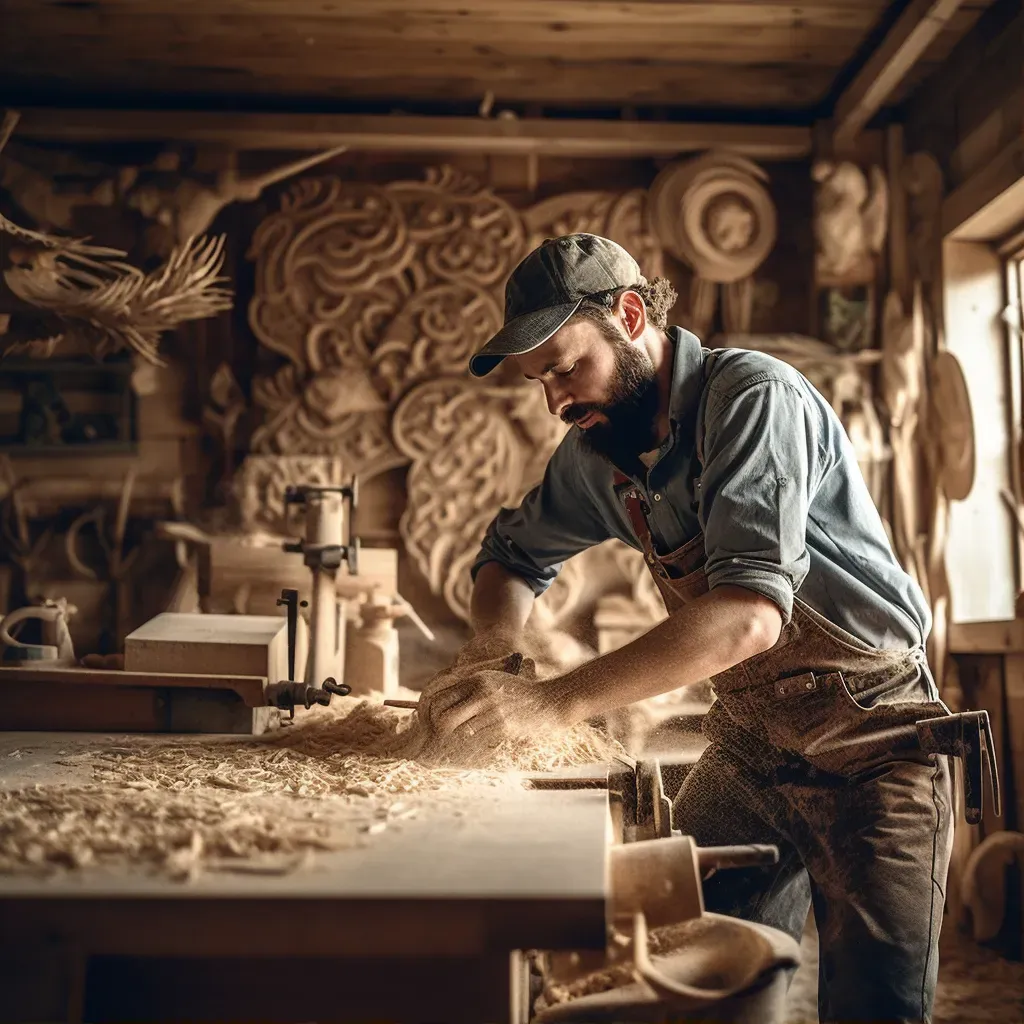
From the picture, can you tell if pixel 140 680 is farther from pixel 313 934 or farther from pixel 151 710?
pixel 313 934

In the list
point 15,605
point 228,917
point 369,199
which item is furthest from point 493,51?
point 228,917

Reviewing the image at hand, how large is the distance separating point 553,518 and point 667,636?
88 cm

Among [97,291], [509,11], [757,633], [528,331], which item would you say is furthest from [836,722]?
[509,11]

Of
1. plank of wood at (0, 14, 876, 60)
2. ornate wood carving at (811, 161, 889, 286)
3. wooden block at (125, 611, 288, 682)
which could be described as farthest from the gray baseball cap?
ornate wood carving at (811, 161, 889, 286)

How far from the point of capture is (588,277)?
2.43 meters

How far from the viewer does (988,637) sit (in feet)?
14.7

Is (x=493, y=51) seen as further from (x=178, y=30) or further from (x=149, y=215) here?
(x=149, y=215)

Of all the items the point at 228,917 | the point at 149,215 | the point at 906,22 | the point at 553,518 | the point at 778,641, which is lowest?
the point at 228,917

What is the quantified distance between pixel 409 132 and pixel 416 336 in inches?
36.0

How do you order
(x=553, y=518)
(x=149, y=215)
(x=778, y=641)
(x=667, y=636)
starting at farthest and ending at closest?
1. (x=149, y=215)
2. (x=553, y=518)
3. (x=778, y=641)
4. (x=667, y=636)

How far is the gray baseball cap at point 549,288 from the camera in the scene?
7.79ft

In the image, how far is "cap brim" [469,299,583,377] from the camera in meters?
2.35

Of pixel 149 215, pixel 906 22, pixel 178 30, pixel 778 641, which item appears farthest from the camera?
pixel 149 215

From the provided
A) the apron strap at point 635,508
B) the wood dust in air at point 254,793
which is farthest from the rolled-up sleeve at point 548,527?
the wood dust in air at point 254,793
